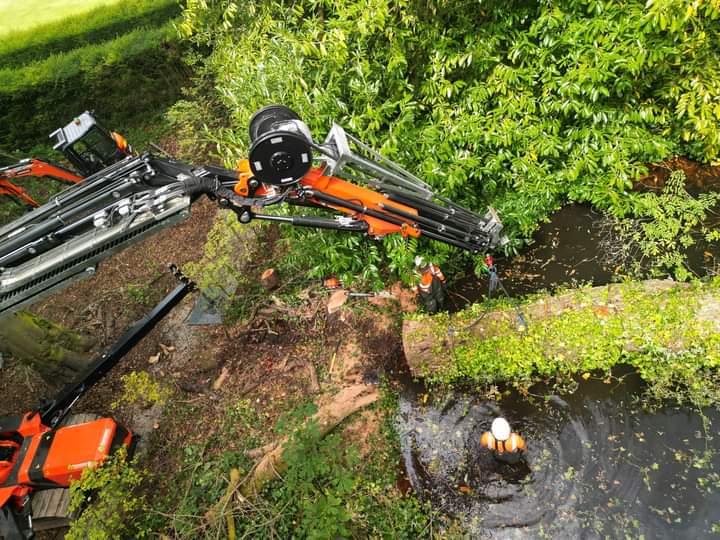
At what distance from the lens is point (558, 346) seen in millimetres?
5188

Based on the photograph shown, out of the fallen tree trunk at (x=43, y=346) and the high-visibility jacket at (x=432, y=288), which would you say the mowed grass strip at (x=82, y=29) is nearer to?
the fallen tree trunk at (x=43, y=346)

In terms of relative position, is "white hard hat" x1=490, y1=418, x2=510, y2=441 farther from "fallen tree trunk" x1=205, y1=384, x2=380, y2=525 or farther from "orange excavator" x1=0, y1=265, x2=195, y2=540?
"orange excavator" x1=0, y1=265, x2=195, y2=540

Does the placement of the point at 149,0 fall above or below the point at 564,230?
above

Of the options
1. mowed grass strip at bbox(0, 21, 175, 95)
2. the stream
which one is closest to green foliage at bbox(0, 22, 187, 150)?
mowed grass strip at bbox(0, 21, 175, 95)

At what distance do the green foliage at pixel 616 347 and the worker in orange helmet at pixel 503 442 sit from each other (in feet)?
3.09

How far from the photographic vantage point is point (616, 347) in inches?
202

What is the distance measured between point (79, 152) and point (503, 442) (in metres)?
8.41

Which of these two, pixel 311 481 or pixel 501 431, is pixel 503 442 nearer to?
pixel 501 431

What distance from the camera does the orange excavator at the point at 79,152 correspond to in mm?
7398

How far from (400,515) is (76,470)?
12.2ft

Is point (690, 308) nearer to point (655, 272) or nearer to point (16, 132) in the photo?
point (655, 272)

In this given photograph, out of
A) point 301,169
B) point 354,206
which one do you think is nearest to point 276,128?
point 301,169

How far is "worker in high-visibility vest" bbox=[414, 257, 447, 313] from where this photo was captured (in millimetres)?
5743

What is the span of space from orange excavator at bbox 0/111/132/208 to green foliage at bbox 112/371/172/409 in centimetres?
414
